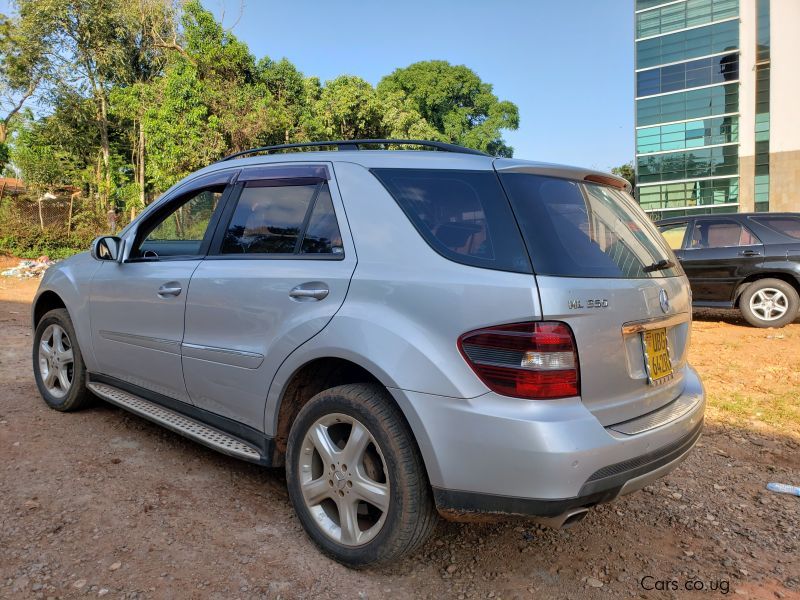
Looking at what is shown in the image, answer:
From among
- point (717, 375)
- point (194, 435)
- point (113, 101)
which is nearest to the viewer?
point (194, 435)

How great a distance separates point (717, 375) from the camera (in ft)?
19.0

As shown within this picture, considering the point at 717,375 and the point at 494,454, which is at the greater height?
the point at 494,454

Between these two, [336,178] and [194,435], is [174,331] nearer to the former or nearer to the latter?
[194,435]

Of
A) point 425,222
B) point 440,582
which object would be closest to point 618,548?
point 440,582

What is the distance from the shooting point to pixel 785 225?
809 centimetres

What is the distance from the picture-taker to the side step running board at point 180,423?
2832mm

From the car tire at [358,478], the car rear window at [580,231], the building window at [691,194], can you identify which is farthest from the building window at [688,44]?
the car tire at [358,478]

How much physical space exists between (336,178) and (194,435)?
1.50m

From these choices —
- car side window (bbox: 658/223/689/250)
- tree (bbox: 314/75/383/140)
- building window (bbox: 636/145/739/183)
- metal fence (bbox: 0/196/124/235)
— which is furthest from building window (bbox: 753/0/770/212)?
metal fence (bbox: 0/196/124/235)

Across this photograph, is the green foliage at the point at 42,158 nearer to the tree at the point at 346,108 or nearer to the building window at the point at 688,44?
the tree at the point at 346,108

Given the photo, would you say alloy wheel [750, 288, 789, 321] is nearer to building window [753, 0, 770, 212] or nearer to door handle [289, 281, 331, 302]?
door handle [289, 281, 331, 302]

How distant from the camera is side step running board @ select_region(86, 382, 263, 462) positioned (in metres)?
2.83

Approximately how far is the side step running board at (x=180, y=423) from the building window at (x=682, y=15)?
51.2 metres

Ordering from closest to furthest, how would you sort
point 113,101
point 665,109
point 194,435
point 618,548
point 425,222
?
point 425,222 → point 618,548 → point 194,435 → point 113,101 → point 665,109
